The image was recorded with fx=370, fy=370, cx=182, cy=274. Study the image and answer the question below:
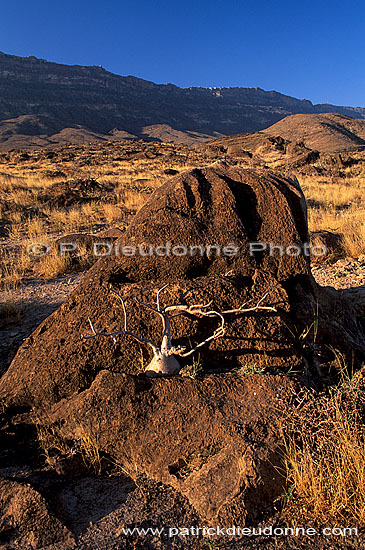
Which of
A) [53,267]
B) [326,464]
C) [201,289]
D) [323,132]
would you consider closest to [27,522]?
[326,464]

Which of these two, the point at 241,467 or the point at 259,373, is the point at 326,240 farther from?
the point at 241,467

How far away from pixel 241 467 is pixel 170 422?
45cm

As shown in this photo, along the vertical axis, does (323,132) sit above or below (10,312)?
above

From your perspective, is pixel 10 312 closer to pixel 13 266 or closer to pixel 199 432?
pixel 13 266

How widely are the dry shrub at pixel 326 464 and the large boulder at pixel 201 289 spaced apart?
609 mm

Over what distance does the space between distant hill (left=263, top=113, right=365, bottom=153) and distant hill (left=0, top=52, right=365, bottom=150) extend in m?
39.0

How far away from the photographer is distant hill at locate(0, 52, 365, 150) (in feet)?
→ 305

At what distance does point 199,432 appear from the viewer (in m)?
2.07

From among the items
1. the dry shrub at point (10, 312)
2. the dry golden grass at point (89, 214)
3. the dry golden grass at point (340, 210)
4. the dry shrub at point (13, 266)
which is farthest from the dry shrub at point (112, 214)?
the dry shrub at point (10, 312)

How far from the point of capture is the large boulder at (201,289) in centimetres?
259

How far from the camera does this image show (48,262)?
6.89 m

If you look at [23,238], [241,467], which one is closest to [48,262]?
[23,238]

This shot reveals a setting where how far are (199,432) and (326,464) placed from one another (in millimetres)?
666

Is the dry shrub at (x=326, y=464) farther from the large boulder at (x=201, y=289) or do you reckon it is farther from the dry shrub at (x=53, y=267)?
the dry shrub at (x=53, y=267)
